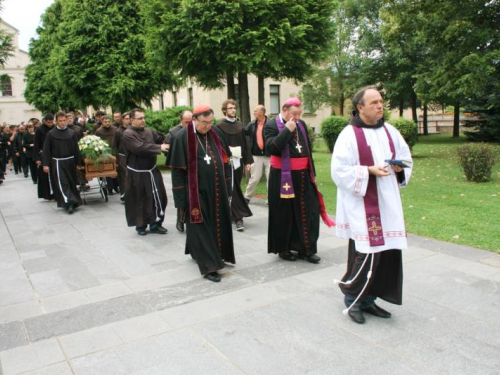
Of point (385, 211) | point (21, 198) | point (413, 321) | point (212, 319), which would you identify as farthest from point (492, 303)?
point (21, 198)

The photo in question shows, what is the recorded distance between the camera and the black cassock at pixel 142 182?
25.2 ft

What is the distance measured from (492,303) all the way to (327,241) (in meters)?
2.71

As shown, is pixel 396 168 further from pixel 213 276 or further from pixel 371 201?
pixel 213 276

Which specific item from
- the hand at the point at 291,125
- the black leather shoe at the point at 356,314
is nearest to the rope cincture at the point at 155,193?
the hand at the point at 291,125

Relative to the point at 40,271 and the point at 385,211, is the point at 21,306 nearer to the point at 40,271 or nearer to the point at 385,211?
the point at 40,271

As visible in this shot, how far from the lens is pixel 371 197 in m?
3.97

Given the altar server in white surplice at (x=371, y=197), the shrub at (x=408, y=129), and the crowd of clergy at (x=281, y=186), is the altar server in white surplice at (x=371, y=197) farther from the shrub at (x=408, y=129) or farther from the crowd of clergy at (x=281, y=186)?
the shrub at (x=408, y=129)

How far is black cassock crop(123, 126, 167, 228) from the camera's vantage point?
7.70 m

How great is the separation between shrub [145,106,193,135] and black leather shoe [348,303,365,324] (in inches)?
565

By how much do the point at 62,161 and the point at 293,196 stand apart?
20.8ft

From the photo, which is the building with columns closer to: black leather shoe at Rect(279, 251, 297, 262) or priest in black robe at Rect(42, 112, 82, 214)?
priest in black robe at Rect(42, 112, 82, 214)

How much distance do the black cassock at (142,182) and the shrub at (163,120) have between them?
989 cm

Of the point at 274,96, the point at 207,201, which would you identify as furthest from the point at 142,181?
the point at 274,96

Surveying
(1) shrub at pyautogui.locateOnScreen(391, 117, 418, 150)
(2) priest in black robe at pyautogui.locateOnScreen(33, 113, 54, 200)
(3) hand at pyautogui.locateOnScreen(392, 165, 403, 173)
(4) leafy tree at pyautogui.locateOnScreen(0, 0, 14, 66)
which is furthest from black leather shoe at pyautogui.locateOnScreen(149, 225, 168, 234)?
(1) shrub at pyautogui.locateOnScreen(391, 117, 418, 150)
